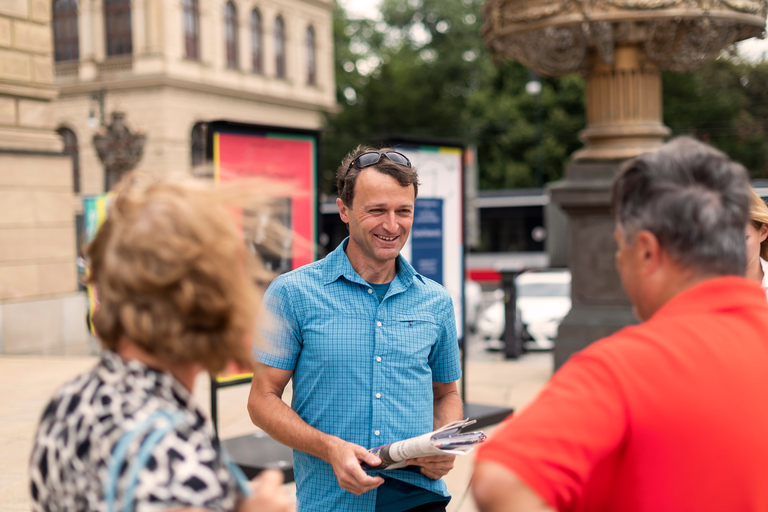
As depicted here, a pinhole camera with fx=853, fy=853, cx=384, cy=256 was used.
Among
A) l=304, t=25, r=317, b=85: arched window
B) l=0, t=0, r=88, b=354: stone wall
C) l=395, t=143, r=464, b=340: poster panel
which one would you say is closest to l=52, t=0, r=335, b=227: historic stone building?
l=304, t=25, r=317, b=85: arched window

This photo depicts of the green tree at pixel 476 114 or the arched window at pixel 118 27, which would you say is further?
the green tree at pixel 476 114

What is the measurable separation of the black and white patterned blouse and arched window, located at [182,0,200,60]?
Result: 132 feet

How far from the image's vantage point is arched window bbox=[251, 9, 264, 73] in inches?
1715

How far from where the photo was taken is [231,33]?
42438mm

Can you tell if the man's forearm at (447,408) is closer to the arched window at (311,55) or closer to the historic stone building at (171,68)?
the historic stone building at (171,68)

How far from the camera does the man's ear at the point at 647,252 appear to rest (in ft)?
4.96

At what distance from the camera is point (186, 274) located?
1340 millimetres

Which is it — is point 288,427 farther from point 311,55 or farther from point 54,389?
point 311,55

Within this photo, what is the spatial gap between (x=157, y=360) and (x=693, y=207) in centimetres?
95

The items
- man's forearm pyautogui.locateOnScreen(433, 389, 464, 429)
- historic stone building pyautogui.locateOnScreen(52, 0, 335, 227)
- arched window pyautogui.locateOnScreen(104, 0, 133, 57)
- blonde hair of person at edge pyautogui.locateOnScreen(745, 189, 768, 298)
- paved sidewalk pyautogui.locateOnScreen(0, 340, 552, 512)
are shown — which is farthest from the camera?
arched window pyautogui.locateOnScreen(104, 0, 133, 57)

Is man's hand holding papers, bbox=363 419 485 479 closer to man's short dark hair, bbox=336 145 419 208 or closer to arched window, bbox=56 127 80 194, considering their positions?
man's short dark hair, bbox=336 145 419 208

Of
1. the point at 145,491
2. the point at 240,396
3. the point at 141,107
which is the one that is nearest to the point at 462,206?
the point at 240,396

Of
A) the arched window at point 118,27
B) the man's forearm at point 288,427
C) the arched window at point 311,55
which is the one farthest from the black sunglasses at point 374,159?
the arched window at point 311,55

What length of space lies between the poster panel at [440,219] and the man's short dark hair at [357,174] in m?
3.37
